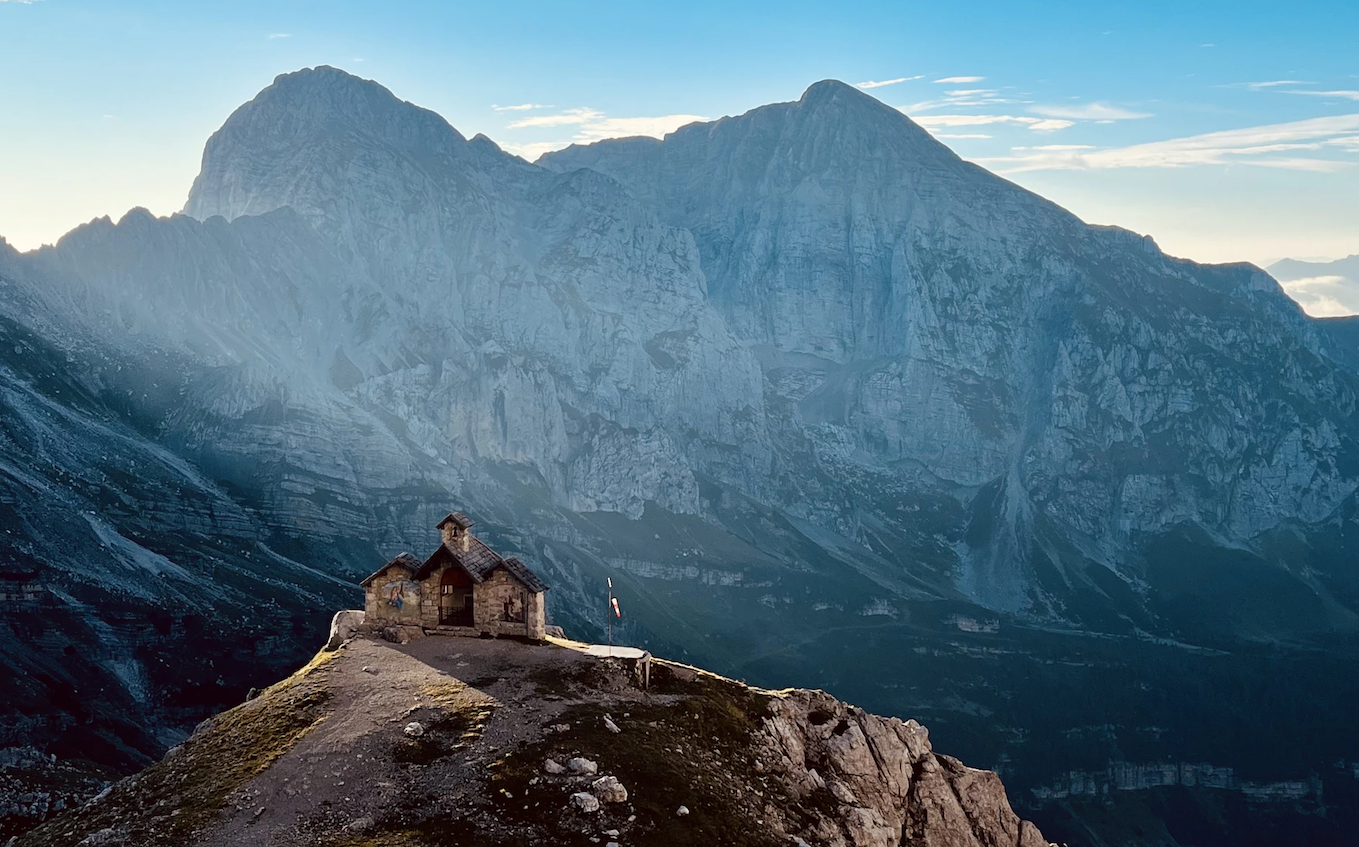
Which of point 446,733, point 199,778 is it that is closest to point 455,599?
point 446,733

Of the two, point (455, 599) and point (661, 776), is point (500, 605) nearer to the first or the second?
point (455, 599)

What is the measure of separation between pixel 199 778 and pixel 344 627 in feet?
89.3

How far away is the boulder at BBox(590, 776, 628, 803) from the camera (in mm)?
73312

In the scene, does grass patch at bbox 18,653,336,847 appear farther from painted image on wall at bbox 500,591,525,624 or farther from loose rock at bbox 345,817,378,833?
painted image on wall at bbox 500,591,525,624

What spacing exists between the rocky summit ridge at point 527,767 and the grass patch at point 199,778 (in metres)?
0.14

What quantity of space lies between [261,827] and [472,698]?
17790 millimetres

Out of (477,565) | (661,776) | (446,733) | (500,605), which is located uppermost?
(477,565)

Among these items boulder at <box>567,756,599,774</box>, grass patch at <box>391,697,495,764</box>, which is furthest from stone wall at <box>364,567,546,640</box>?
boulder at <box>567,756,599,774</box>

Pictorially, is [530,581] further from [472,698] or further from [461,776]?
[461,776]

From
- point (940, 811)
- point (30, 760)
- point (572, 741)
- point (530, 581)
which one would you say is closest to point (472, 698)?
point (572, 741)

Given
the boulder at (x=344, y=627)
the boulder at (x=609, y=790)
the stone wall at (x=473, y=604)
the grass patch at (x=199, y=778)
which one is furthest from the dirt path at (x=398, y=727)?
the boulder at (x=609, y=790)

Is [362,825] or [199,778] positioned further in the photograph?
[199,778]

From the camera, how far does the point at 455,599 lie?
340ft

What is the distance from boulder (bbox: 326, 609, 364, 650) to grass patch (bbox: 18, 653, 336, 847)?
1272cm
